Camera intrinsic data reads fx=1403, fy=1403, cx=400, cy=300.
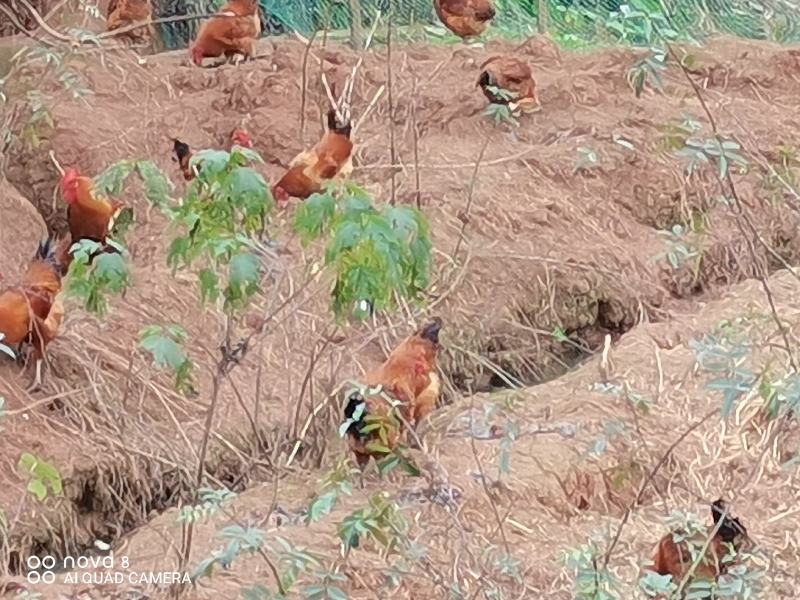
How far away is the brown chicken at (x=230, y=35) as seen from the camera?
17.6 ft

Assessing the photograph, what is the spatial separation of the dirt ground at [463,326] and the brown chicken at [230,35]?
3.6 inches

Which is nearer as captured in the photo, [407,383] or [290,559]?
[290,559]

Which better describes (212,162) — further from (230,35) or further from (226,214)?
(230,35)

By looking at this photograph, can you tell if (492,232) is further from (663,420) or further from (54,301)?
(54,301)

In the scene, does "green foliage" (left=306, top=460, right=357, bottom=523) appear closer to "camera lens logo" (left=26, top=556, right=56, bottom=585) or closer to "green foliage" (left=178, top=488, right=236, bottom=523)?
"green foliage" (left=178, top=488, right=236, bottom=523)

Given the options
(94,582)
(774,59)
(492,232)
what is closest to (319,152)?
(492,232)

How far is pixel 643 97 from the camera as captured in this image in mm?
5867

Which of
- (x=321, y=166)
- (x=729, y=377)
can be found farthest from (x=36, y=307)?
(x=729, y=377)

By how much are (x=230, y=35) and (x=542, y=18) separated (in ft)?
5.33

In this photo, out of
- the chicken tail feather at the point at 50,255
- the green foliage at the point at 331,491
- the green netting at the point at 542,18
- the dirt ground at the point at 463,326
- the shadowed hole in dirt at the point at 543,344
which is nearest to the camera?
the green foliage at the point at 331,491

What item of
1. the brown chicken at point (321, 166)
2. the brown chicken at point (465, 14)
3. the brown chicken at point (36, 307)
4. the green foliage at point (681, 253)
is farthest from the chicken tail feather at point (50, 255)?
the brown chicken at point (465, 14)

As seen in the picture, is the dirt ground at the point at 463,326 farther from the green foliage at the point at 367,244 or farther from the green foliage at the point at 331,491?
the green foliage at the point at 367,244

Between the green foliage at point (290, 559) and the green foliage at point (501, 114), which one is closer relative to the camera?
the green foliage at point (290, 559)

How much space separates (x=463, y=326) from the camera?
4.72m
